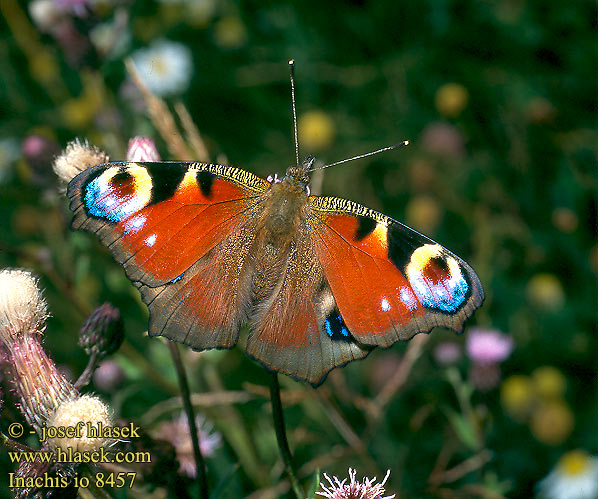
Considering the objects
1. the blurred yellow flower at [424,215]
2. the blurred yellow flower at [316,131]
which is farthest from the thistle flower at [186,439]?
the blurred yellow flower at [316,131]

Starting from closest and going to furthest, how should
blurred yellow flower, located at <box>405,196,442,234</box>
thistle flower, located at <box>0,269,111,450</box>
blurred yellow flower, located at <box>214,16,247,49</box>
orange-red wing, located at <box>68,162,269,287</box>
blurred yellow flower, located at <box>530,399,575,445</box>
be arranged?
thistle flower, located at <box>0,269,111,450</box>
orange-red wing, located at <box>68,162,269,287</box>
blurred yellow flower, located at <box>530,399,575,445</box>
blurred yellow flower, located at <box>405,196,442,234</box>
blurred yellow flower, located at <box>214,16,247,49</box>

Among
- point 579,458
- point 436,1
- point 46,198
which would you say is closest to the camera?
point 46,198

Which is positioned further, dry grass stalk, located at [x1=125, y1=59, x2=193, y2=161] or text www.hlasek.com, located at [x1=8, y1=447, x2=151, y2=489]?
dry grass stalk, located at [x1=125, y1=59, x2=193, y2=161]

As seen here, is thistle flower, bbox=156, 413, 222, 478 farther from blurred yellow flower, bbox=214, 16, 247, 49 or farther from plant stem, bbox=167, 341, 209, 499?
blurred yellow flower, bbox=214, 16, 247, 49

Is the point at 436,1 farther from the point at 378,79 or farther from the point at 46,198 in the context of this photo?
the point at 46,198

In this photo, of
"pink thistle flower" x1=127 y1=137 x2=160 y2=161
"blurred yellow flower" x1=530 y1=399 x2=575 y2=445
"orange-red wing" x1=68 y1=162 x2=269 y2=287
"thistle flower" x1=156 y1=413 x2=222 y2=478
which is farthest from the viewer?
"blurred yellow flower" x1=530 y1=399 x2=575 y2=445

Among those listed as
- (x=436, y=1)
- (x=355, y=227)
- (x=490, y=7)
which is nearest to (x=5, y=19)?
(x=436, y=1)

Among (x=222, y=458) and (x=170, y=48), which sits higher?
(x=170, y=48)

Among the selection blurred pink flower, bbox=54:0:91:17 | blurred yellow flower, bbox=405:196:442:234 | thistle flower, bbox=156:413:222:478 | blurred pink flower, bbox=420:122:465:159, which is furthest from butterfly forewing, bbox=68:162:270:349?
blurred pink flower, bbox=420:122:465:159
